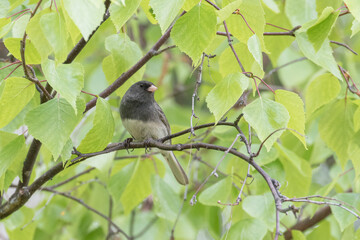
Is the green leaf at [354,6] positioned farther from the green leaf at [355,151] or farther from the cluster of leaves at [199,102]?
the green leaf at [355,151]

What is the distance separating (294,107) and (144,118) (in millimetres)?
1319

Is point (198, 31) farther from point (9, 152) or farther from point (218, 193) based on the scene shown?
point (218, 193)

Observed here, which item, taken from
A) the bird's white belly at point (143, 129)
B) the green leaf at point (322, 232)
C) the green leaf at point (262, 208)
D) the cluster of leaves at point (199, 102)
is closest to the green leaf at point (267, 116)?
the cluster of leaves at point (199, 102)

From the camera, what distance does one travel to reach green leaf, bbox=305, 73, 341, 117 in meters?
1.76

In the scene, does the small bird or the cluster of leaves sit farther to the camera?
the small bird

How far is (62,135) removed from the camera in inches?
50.8

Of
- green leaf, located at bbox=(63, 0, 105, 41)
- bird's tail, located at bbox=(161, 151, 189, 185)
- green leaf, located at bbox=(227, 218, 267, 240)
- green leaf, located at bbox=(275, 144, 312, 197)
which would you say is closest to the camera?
green leaf, located at bbox=(63, 0, 105, 41)

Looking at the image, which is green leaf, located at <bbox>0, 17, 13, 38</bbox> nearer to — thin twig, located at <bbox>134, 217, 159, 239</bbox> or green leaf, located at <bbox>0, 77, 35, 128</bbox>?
green leaf, located at <bbox>0, 77, 35, 128</bbox>

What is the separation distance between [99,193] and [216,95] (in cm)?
158

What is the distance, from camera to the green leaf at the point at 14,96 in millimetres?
1377

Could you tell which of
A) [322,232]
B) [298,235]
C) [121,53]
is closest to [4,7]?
[121,53]

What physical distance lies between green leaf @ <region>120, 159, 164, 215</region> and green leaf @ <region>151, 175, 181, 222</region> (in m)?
0.06

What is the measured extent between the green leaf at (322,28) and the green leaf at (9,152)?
0.83 meters

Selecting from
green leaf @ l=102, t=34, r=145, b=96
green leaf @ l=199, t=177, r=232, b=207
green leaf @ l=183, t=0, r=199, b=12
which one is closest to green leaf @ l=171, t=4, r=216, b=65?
green leaf @ l=183, t=0, r=199, b=12
